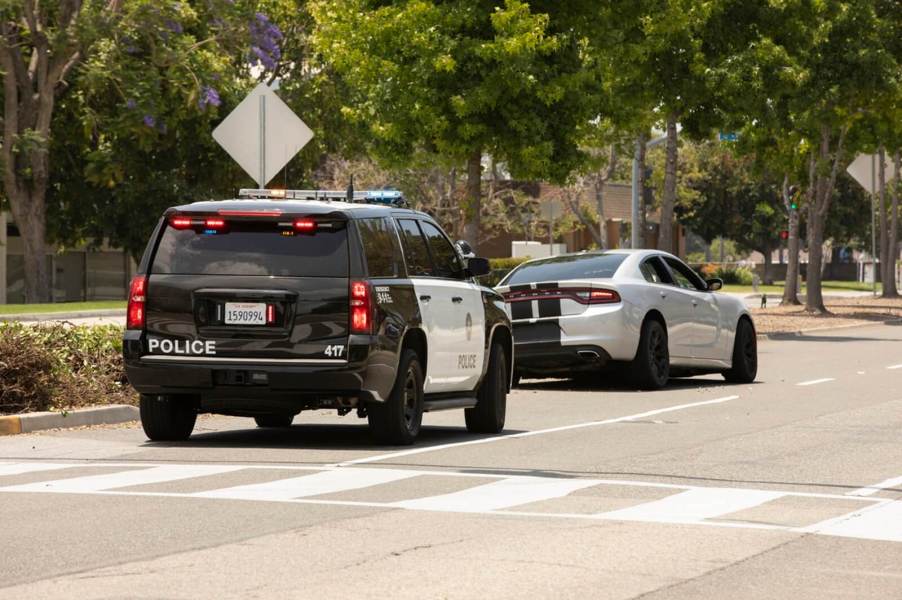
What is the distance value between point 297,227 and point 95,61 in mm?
29383

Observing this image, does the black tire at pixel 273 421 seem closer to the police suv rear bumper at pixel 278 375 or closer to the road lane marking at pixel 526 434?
the road lane marking at pixel 526 434

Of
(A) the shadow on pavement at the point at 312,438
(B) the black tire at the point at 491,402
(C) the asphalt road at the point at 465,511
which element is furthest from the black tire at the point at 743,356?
(B) the black tire at the point at 491,402

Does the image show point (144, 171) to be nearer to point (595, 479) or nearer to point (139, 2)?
point (139, 2)

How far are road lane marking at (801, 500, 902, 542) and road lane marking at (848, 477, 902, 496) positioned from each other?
2.08ft

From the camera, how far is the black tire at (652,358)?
20266 millimetres

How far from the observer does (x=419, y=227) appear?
1459cm

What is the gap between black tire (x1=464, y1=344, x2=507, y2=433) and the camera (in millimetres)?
15242

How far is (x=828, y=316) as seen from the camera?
147 ft

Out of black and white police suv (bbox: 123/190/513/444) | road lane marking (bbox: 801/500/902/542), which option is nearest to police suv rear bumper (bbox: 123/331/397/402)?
black and white police suv (bbox: 123/190/513/444)

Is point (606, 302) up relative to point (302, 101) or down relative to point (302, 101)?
down

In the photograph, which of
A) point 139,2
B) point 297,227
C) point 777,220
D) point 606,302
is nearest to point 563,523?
point 297,227

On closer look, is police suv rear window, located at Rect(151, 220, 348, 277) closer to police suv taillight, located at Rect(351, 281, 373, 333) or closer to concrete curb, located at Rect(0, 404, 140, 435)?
police suv taillight, located at Rect(351, 281, 373, 333)

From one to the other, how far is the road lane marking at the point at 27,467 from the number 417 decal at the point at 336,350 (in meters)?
1.96

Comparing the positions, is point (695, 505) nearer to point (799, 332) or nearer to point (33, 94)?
point (799, 332)
